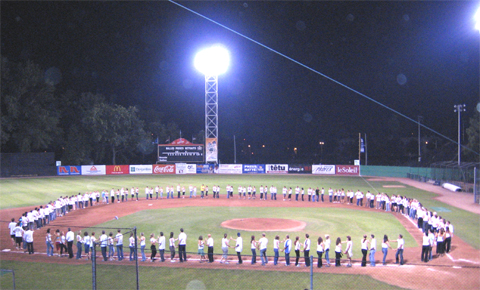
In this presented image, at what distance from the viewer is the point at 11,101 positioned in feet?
193

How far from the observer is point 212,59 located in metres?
44.8

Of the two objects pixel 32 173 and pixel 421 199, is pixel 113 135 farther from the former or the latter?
pixel 421 199

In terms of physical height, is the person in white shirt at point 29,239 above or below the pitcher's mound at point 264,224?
above

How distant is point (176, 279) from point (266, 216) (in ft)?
43.9

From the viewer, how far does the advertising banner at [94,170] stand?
61.0 m

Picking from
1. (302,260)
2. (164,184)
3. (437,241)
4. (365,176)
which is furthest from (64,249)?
(365,176)

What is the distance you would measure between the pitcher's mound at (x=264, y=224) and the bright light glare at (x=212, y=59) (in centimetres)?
2575

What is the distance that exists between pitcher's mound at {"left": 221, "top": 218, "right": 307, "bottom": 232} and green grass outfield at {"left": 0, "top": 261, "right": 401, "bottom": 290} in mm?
7919

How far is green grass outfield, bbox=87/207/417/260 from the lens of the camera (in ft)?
63.5

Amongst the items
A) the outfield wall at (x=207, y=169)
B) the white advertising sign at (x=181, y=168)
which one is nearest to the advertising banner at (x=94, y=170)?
the outfield wall at (x=207, y=169)

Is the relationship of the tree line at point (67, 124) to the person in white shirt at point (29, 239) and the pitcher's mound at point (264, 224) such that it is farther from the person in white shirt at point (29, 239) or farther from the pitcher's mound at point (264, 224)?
the pitcher's mound at point (264, 224)

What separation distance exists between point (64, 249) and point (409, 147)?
78247mm

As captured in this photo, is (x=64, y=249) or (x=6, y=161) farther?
(x=6, y=161)

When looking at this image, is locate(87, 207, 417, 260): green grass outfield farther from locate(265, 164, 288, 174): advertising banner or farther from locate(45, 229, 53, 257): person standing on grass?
locate(265, 164, 288, 174): advertising banner
